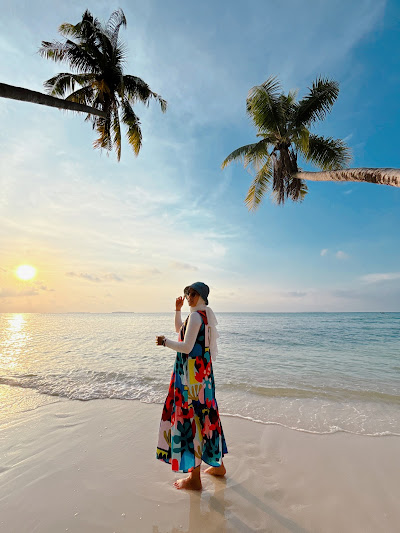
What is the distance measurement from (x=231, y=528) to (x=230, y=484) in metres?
0.63

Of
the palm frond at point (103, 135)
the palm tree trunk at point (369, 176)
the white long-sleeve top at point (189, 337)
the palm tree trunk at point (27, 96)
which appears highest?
the palm frond at point (103, 135)

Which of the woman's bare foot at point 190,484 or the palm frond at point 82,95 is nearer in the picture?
the woman's bare foot at point 190,484

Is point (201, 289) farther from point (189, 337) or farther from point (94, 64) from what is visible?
point (94, 64)

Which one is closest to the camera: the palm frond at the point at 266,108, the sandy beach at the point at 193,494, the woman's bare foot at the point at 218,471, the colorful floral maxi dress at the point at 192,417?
the sandy beach at the point at 193,494

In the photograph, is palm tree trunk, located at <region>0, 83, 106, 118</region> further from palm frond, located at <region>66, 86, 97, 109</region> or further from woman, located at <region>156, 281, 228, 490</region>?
palm frond, located at <region>66, 86, 97, 109</region>

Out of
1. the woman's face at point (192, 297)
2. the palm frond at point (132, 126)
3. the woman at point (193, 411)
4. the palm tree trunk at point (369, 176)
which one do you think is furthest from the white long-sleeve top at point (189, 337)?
the palm frond at point (132, 126)

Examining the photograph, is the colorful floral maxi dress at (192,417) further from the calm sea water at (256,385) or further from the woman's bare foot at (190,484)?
the calm sea water at (256,385)

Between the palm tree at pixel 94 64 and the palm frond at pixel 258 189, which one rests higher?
the palm tree at pixel 94 64

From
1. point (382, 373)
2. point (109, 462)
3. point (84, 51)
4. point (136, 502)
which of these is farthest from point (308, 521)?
point (84, 51)

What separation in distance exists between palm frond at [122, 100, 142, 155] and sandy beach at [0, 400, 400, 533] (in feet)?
42.5

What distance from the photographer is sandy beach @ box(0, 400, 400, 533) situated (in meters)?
2.41

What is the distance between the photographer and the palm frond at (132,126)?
13.7 metres

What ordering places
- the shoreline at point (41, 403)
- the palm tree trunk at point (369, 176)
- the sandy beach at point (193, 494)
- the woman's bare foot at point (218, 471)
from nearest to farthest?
the sandy beach at point (193, 494) → the woman's bare foot at point (218, 471) → the shoreline at point (41, 403) → the palm tree trunk at point (369, 176)

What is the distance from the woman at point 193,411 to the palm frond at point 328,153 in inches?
424
